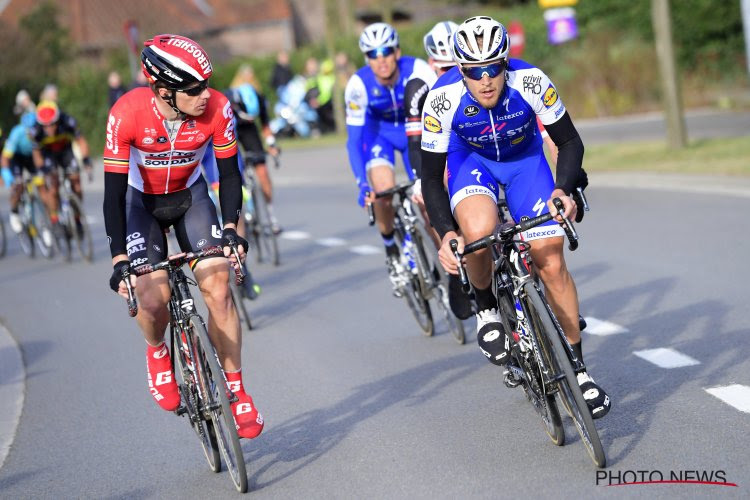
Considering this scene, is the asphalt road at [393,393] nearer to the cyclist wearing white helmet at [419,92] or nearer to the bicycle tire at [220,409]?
the bicycle tire at [220,409]

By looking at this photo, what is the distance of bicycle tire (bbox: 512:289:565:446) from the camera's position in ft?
19.8

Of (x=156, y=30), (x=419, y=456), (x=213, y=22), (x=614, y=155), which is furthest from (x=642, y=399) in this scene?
(x=213, y=22)

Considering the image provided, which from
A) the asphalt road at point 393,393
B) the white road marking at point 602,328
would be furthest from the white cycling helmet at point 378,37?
the white road marking at point 602,328

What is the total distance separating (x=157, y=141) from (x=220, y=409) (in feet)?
4.62

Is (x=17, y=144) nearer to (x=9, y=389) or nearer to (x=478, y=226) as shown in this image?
(x=9, y=389)

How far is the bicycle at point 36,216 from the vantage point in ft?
58.5

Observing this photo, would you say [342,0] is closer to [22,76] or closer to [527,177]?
[22,76]

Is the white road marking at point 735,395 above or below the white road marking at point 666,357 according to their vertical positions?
above

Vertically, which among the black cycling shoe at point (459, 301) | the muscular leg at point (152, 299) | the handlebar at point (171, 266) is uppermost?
the handlebar at point (171, 266)

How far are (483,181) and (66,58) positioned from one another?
43.9 metres

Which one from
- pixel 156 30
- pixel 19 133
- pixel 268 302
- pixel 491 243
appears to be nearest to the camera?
pixel 491 243

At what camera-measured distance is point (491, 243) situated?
607 cm

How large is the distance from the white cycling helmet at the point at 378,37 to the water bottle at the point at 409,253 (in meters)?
1.44

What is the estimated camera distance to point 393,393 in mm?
7965
